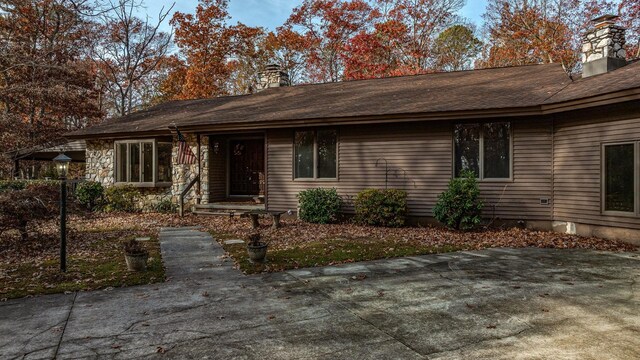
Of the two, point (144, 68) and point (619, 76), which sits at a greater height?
point (144, 68)

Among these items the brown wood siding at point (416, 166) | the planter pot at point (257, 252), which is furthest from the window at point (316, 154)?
the planter pot at point (257, 252)

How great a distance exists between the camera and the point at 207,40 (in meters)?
26.3

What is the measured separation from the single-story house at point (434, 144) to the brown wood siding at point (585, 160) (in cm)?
2

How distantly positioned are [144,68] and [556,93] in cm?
2713

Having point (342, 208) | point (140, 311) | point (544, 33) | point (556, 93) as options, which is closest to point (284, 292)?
point (140, 311)

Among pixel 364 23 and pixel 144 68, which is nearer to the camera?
pixel 364 23

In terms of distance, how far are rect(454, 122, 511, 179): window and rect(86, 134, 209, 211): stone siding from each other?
26.0 feet

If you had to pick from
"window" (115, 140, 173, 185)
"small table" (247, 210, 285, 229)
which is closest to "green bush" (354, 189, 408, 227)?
"small table" (247, 210, 285, 229)

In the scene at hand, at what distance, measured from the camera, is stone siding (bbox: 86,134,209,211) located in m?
13.2

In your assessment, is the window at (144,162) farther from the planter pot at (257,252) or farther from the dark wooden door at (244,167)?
the planter pot at (257,252)

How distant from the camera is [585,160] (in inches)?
339

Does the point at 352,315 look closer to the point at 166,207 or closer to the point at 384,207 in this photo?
the point at 384,207

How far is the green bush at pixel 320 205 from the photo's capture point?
10805 millimetres

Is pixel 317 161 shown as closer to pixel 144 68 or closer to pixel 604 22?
pixel 604 22
